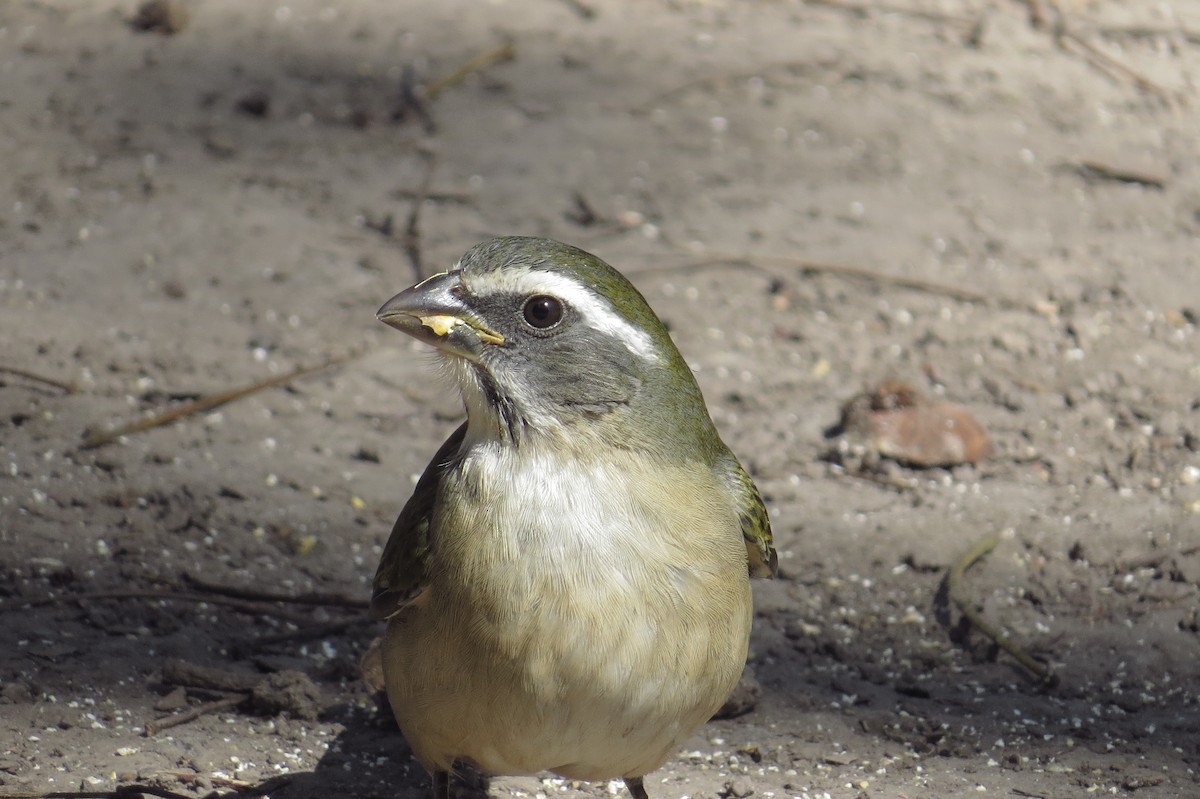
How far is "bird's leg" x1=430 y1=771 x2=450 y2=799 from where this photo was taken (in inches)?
156

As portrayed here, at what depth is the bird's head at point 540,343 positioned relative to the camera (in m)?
3.70

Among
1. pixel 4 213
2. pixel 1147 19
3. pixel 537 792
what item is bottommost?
pixel 537 792

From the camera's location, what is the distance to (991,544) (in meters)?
5.62

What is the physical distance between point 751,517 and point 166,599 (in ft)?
7.23

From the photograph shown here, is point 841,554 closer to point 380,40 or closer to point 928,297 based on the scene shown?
point 928,297

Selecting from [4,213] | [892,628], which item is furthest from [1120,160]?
[4,213]

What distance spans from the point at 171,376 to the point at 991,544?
12.3 ft

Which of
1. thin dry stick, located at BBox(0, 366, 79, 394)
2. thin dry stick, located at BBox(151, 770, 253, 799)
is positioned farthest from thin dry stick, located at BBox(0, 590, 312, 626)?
thin dry stick, located at BBox(0, 366, 79, 394)

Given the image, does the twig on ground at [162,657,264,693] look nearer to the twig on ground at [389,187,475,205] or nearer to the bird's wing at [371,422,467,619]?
the bird's wing at [371,422,467,619]

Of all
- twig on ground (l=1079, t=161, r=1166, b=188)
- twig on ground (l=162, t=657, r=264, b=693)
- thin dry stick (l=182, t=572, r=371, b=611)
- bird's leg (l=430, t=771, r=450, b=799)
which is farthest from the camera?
twig on ground (l=1079, t=161, r=1166, b=188)

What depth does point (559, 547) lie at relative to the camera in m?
3.48

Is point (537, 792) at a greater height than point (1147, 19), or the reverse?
point (1147, 19)

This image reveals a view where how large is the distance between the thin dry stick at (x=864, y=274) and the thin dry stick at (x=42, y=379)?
3295 mm

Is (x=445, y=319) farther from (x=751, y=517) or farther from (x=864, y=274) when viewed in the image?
(x=864, y=274)
